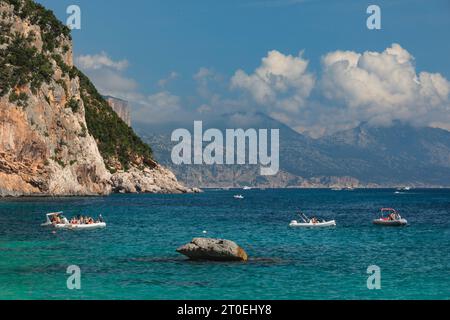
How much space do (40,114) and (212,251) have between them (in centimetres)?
10525

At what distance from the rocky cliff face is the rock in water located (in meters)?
93.7

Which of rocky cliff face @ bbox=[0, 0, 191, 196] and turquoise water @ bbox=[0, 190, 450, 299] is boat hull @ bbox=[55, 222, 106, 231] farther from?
rocky cliff face @ bbox=[0, 0, 191, 196]

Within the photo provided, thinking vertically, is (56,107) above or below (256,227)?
above

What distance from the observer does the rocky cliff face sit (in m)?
128

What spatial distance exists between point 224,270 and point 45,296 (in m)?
11.7

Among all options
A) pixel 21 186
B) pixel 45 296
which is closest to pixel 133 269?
pixel 45 296

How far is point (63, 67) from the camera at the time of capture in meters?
153

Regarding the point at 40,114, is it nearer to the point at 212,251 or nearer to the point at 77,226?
the point at 77,226

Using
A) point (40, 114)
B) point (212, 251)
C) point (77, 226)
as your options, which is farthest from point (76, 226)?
point (40, 114)

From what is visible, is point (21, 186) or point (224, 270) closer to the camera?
point (224, 270)

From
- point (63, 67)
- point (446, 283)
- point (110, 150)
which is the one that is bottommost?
point (446, 283)

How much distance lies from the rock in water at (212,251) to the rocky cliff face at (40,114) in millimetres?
93748

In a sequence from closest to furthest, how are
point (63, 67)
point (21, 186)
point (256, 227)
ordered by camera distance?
point (256, 227)
point (21, 186)
point (63, 67)
